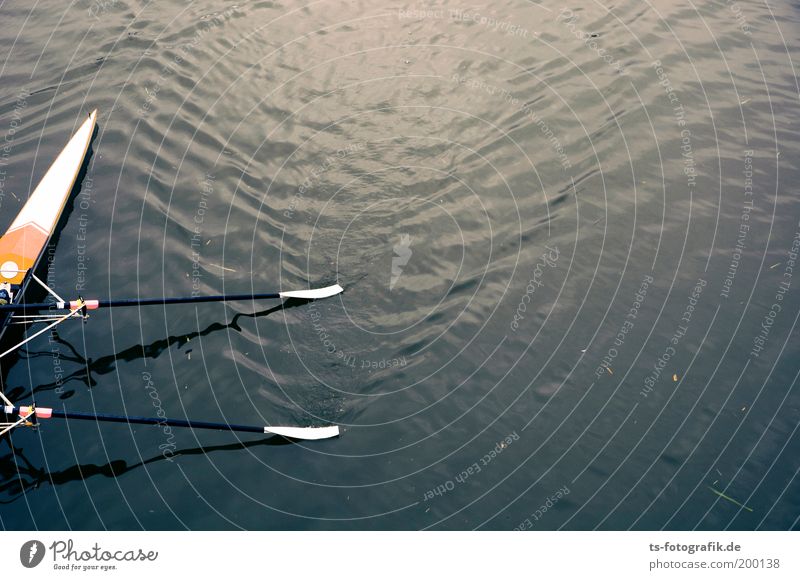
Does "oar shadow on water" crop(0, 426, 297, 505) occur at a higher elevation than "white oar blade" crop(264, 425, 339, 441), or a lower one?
higher

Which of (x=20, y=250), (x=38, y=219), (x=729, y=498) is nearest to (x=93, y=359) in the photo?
(x=20, y=250)

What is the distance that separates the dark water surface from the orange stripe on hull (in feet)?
1.15

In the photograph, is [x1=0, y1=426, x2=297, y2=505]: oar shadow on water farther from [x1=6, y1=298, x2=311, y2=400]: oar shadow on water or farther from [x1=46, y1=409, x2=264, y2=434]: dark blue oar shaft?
[x1=6, y1=298, x2=311, y2=400]: oar shadow on water

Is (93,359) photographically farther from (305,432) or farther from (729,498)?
(729,498)

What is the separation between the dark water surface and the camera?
8.30 meters

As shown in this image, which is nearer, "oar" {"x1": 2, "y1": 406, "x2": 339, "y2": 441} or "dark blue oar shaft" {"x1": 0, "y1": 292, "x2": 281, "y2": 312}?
"oar" {"x1": 2, "y1": 406, "x2": 339, "y2": 441}

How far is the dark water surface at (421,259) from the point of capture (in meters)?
8.30

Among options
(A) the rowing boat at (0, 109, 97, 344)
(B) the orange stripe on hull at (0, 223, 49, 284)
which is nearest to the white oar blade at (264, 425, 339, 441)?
(A) the rowing boat at (0, 109, 97, 344)

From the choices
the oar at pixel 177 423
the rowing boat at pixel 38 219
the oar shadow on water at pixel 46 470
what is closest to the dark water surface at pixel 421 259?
the oar shadow on water at pixel 46 470

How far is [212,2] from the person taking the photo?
1342 cm

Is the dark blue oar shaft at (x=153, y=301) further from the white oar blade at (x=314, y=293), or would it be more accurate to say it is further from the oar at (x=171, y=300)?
the white oar blade at (x=314, y=293)

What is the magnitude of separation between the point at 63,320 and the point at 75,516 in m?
2.68

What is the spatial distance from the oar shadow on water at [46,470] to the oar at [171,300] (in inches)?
59.1

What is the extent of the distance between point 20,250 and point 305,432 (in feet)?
15.0
